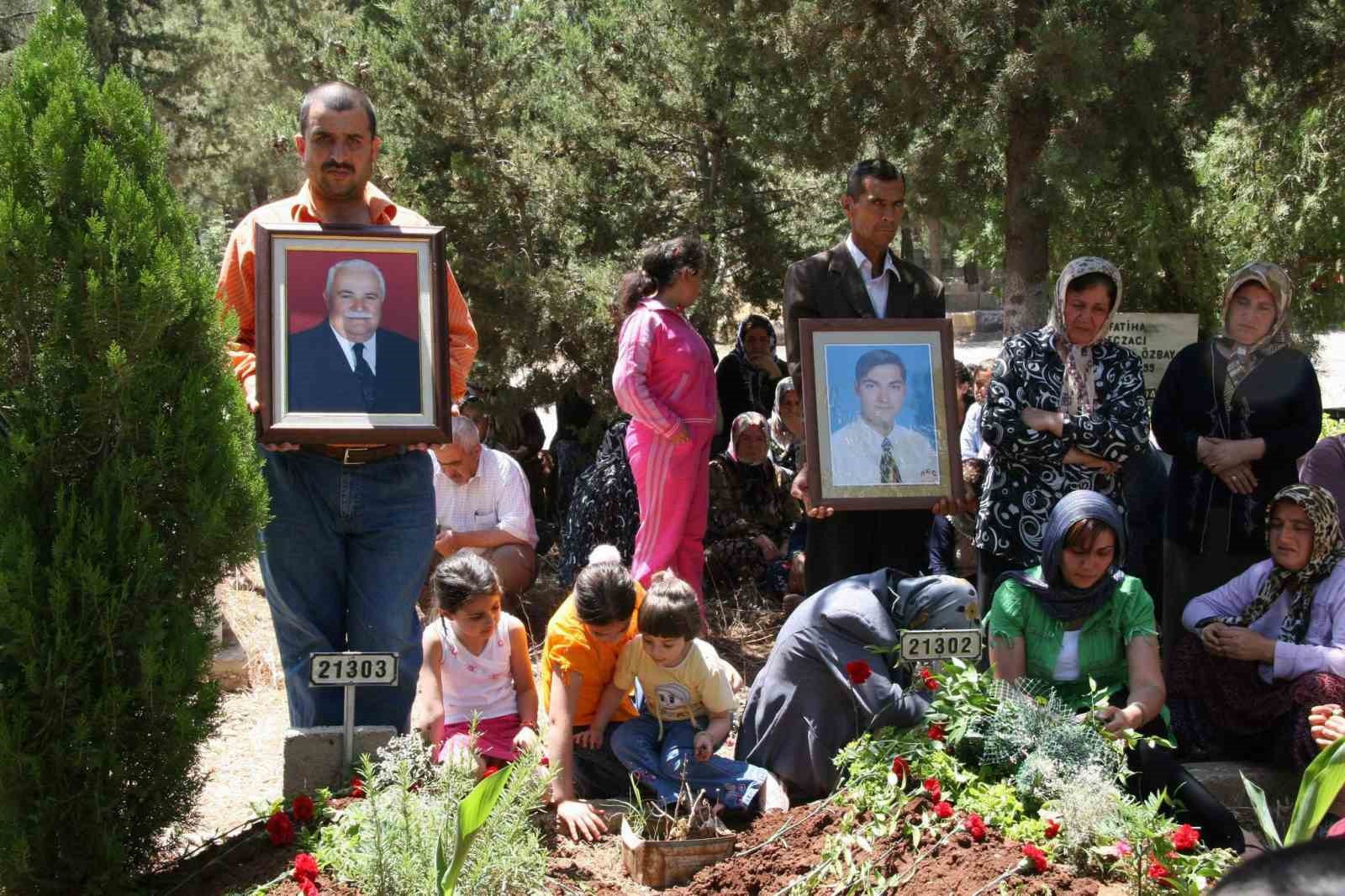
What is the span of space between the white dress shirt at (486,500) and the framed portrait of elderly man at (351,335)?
251cm

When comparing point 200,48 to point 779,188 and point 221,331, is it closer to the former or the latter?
point 779,188

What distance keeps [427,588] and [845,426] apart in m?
3.48

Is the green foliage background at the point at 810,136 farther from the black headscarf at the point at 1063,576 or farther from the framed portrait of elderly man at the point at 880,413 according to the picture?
the black headscarf at the point at 1063,576

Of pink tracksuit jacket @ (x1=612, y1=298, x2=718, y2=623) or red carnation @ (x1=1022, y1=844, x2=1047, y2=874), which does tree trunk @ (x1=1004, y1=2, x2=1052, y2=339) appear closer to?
pink tracksuit jacket @ (x1=612, y1=298, x2=718, y2=623)

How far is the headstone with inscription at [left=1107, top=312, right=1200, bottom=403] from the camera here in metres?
8.79

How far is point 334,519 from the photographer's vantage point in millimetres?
4211

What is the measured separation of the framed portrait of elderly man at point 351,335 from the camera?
4109 mm

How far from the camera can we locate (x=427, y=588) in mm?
7879

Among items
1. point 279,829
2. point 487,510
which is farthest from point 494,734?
point 487,510

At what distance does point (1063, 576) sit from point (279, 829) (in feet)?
8.67

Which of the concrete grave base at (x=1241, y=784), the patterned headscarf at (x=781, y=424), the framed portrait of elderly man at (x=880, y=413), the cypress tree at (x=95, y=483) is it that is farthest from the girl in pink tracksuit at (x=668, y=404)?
the cypress tree at (x=95, y=483)

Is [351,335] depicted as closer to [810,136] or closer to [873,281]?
[873,281]

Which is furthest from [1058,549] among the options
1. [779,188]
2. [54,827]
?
[779,188]

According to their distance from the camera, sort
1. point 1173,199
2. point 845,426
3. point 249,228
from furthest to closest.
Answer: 1. point 1173,199
2. point 845,426
3. point 249,228
